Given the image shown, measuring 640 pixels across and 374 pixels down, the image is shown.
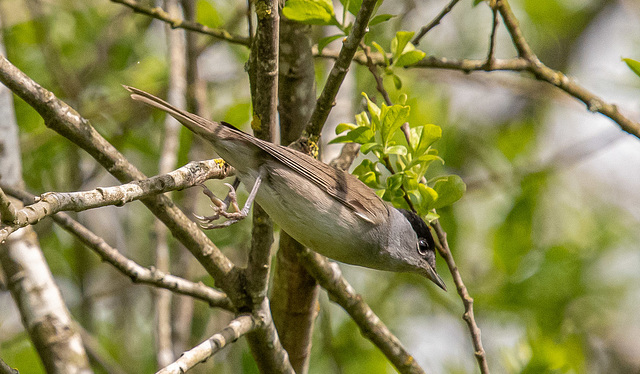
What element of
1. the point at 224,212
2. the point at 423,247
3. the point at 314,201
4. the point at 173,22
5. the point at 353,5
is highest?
the point at 353,5

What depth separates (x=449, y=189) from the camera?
2924 millimetres

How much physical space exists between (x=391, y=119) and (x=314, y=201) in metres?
0.65

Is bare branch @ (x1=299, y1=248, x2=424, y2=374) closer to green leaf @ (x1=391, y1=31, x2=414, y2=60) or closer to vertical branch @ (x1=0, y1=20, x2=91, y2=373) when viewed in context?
green leaf @ (x1=391, y1=31, x2=414, y2=60)

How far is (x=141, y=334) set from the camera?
6781 mm

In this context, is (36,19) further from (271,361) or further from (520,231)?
(520,231)

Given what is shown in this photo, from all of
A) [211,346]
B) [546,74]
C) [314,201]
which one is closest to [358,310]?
[314,201]

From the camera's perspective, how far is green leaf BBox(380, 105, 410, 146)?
2.72 m

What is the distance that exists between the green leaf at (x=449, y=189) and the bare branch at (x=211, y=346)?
41.8 inches

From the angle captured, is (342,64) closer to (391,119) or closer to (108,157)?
(391,119)

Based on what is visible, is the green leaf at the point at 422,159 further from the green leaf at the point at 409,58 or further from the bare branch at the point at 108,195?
the bare branch at the point at 108,195

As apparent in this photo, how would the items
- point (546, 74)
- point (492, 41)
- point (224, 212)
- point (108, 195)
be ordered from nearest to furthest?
point (108, 195) < point (224, 212) < point (492, 41) < point (546, 74)

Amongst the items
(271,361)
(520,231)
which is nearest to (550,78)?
(520,231)

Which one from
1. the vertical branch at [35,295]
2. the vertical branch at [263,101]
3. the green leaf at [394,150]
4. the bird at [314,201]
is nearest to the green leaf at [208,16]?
the vertical branch at [35,295]

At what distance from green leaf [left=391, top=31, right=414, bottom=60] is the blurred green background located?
179cm
